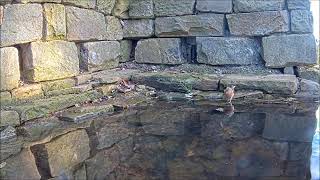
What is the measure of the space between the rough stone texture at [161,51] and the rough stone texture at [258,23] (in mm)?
819

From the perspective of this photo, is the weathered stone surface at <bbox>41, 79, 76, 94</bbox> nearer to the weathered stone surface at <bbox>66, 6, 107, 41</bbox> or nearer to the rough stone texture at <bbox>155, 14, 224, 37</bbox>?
the weathered stone surface at <bbox>66, 6, 107, 41</bbox>

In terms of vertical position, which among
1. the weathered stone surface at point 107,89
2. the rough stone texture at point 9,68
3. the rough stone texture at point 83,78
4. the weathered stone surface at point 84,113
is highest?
the rough stone texture at point 9,68

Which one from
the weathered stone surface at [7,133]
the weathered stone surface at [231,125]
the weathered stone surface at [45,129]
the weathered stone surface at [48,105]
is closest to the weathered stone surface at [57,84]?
the weathered stone surface at [48,105]

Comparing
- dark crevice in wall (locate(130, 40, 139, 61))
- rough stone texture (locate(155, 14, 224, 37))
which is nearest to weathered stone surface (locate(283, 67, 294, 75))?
rough stone texture (locate(155, 14, 224, 37))

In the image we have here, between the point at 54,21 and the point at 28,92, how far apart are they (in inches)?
35.1

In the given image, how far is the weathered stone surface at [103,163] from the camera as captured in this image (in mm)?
2889

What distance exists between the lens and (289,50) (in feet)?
18.1

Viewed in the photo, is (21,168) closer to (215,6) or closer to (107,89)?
(107,89)

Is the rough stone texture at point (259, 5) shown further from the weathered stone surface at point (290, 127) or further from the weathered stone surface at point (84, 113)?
the weathered stone surface at point (84, 113)

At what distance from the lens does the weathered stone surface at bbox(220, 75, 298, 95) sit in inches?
198

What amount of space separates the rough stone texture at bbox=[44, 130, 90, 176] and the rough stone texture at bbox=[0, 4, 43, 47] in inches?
48.4

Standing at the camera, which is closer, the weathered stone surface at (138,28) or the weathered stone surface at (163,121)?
the weathered stone surface at (163,121)

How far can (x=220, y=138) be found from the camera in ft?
11.9

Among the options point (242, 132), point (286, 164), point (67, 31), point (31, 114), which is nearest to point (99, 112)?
point (31, 114)
